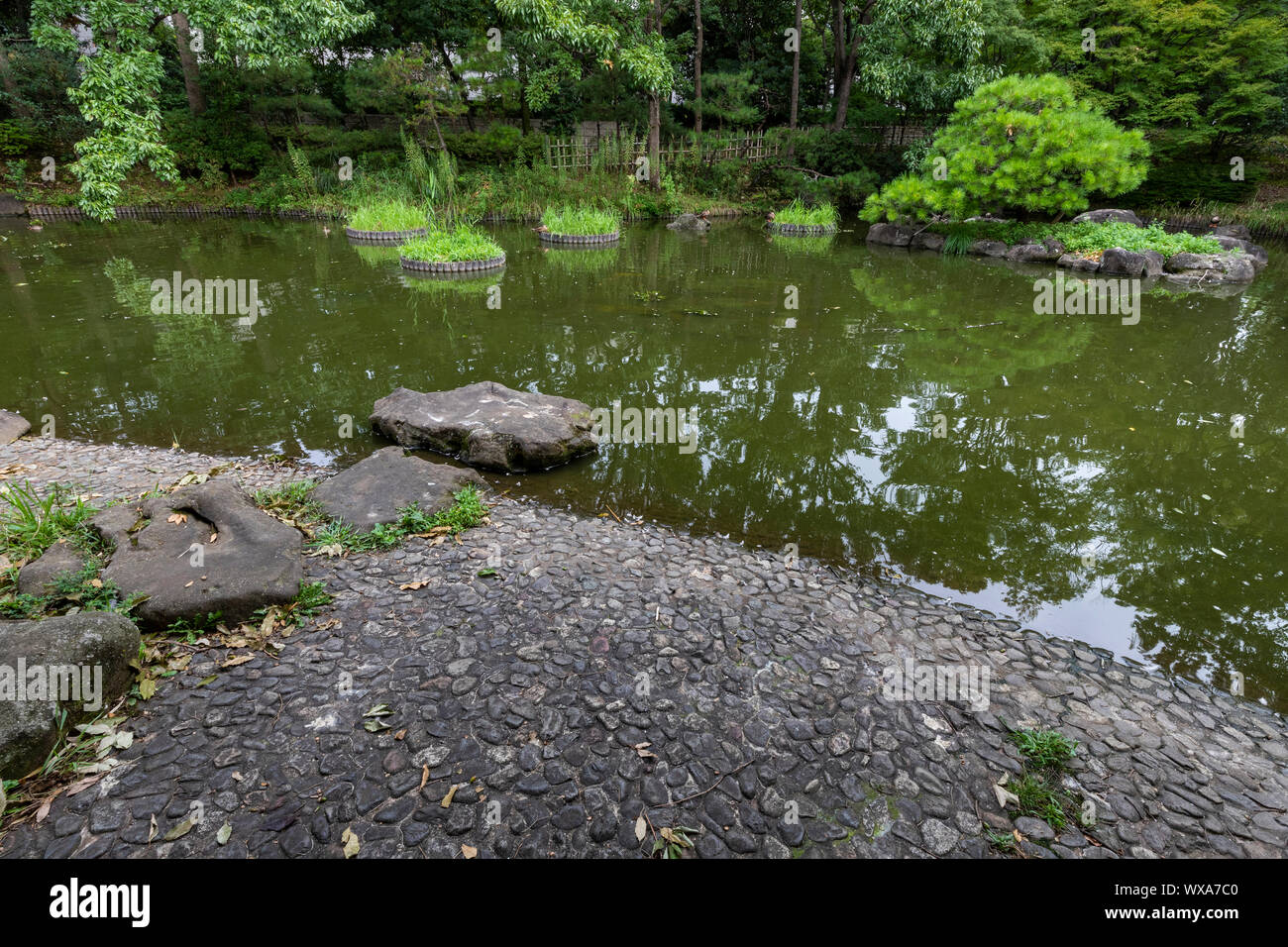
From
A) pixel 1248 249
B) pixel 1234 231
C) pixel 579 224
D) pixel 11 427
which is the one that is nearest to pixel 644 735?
pixel 11 427

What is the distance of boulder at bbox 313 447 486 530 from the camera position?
13.3ft

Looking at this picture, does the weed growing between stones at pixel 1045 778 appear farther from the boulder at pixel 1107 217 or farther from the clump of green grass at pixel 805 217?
the clump of green grass at pixel 805 217

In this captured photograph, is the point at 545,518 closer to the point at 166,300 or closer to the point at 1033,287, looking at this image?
the point at 166,300

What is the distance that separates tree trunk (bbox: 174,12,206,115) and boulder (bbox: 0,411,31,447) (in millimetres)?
16980

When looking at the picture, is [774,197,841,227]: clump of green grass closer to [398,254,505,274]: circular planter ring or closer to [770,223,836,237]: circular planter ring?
[770,223,836,237]: circular planter ring

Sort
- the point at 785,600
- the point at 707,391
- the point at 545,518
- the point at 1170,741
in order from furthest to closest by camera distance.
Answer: the point at 707,391 → the point at 545,518 → the point at 785,600 → the point at 1170,741

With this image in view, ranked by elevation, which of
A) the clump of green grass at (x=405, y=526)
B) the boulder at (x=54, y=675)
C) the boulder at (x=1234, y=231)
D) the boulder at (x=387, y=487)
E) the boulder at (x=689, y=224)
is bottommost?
the boulder at (x=54, y=675)

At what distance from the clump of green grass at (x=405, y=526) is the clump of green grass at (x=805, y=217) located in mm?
13927

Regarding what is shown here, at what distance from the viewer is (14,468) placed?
15.1 feet

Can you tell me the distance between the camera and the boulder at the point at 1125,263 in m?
11.9

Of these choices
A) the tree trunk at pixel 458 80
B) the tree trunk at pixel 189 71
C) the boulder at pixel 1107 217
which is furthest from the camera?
the tree trunk at pixel 458 80

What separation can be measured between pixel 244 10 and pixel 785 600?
11.2m

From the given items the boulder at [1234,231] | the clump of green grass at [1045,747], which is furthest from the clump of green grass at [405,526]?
the boulder at [1234,231]
